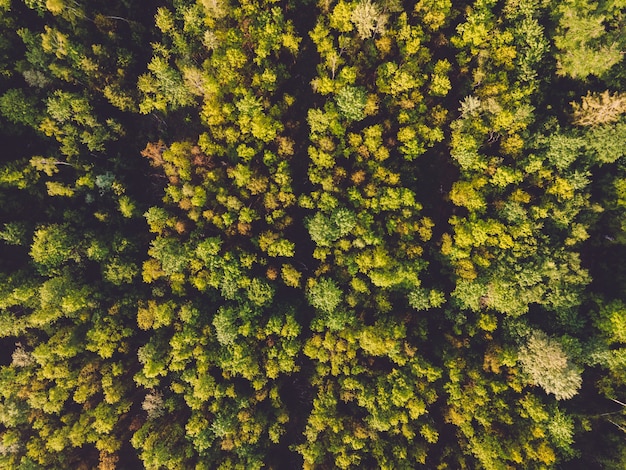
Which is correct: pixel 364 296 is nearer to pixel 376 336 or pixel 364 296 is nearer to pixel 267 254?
pixel 376 336

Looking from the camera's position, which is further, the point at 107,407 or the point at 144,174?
the point at 144,174

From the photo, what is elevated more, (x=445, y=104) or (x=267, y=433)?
(x=445, y=104)

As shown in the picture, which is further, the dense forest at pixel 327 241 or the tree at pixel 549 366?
the dense forest at pixel 327 241

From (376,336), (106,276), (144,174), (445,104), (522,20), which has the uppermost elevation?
(522,20)

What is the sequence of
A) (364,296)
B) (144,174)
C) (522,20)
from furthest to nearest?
(144,174) < (364,296) < (522,20)

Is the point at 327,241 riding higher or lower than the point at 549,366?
higher

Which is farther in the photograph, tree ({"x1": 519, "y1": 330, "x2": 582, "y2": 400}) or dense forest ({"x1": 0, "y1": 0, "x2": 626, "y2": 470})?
dense forest ({"x1": 0, "y1": 0, "x2": 626, "y2": 470})

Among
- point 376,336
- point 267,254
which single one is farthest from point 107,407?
point 376,336

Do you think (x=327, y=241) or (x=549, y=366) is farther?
(x=327, y=241)
